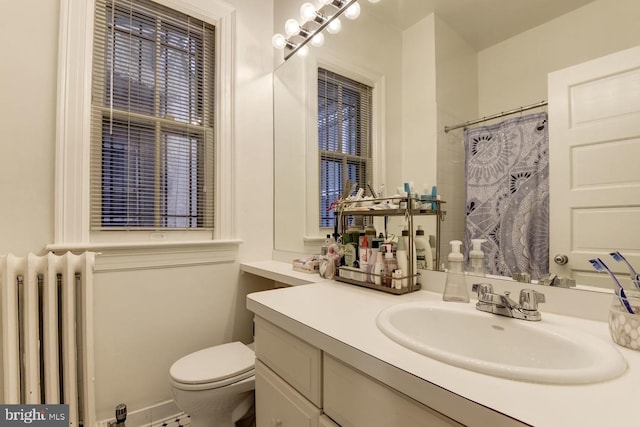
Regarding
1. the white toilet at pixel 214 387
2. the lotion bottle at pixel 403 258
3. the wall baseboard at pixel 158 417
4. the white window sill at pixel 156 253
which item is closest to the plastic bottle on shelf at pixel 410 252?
the lotion bottle at pixel 403 258

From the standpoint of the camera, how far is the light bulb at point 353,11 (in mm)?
1477

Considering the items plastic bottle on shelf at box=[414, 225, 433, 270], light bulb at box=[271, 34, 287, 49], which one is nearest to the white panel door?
plastic bottle on shelf at box=[414, 225, 433, 270]

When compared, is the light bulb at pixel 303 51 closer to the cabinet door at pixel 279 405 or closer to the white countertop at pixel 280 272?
the white countertop at pixel 280 272

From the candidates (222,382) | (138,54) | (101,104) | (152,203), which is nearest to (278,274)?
(222,382)

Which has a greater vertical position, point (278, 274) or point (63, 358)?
point (278, 274)

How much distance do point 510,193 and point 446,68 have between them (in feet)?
1.70

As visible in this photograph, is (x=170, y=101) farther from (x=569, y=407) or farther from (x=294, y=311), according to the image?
(x=569, y=407)

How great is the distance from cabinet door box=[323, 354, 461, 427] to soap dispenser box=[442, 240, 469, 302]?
0.46 m

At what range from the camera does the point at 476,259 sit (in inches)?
39.8

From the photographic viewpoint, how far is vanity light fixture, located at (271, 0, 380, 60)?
5.01 ft

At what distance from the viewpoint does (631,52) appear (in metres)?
0.74

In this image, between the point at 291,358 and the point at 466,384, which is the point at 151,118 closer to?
the point at 291,358

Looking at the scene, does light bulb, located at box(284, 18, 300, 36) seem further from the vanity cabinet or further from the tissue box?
the vanity cabinet

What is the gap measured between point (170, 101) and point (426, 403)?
5.60ft
